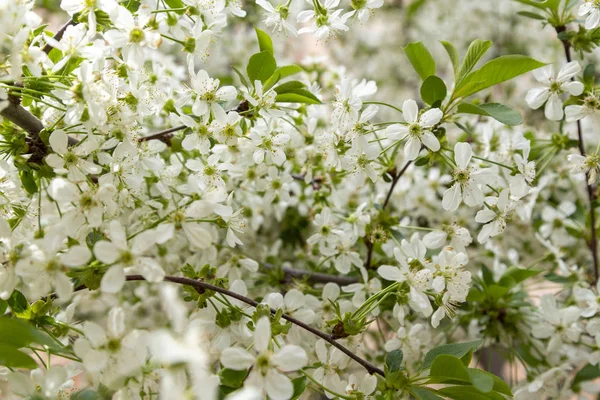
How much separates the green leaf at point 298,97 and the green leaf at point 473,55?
19cm

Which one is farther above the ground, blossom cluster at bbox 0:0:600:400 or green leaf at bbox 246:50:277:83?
green leaf at bbox 246:50:277:83

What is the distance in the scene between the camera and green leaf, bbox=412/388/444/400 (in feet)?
2.08

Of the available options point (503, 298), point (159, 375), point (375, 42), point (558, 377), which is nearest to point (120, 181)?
point (159, 375)

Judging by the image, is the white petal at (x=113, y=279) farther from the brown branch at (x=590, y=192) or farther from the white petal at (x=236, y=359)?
the brown branch at (x=590, y=192)

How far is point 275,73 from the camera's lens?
2.47 feet

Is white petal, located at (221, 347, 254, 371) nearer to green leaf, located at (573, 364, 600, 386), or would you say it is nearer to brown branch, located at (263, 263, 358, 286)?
brown branch, located at (263, 263, 358, 286)

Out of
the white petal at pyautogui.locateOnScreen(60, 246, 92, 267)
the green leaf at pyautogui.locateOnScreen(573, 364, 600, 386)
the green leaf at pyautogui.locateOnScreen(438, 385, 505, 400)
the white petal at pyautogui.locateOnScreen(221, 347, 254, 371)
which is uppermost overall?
the white petal at pyautogui.locateOnScreen(60, 246, 92, 267)

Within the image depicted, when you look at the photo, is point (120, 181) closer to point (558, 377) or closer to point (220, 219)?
point (220, 219)

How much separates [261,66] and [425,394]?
457 mm

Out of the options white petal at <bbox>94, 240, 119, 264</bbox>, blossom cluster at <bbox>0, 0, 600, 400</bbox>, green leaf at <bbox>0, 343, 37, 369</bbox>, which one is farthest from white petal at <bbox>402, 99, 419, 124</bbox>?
green leaf at <bbox>0, 343, 37, 369</bbox>

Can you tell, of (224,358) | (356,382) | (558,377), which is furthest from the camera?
(558,377)

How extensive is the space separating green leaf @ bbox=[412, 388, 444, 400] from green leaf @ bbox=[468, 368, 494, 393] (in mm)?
53

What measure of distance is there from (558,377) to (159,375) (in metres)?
0.71

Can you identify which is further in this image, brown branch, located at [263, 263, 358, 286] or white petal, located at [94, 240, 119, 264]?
brown branch, located at [263, 263, 358, 286]
